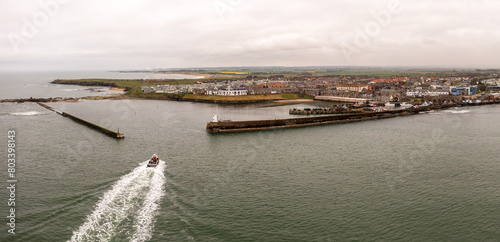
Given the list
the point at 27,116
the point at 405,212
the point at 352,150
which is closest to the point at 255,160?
the point at 352,150

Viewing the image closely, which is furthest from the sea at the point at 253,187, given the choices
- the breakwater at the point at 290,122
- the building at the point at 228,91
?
the building at the point at 228,91

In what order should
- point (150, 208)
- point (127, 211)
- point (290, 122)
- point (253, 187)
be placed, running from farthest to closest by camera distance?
1. point (290, 122)
2. point (253, 187)
3. point (150, 208)
4. point (127, 211)

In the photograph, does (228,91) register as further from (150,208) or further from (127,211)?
(127,211)

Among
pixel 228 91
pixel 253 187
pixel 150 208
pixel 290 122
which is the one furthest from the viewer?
pixel 228 91

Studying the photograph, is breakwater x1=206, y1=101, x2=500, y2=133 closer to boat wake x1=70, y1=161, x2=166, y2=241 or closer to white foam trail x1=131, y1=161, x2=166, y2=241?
white foam trail x1=131, y1=161, x2=166, y2=241

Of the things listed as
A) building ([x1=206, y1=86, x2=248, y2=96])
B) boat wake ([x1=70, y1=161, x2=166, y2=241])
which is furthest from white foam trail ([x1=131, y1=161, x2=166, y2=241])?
building ([x1=206, y1=86, x2=248, y2=96])

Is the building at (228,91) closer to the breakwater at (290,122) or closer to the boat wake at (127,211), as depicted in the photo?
the breakwater at (290,122)

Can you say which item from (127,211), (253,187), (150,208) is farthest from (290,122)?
(127,211)
